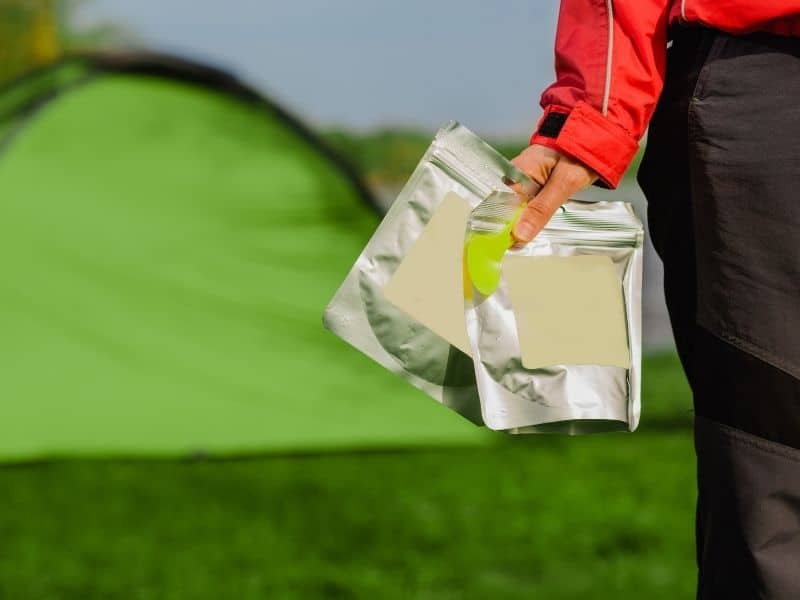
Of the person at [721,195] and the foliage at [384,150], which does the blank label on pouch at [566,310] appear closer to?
the person at [721,195]

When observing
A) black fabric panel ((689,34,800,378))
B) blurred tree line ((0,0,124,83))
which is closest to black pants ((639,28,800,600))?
black fabric panel ((689,34,800,378))

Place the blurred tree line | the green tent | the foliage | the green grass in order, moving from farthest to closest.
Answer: the foliage
the blurred tree line
the green tent
the green grass

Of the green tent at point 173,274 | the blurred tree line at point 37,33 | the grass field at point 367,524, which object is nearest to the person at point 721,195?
the grass field at point 367,524

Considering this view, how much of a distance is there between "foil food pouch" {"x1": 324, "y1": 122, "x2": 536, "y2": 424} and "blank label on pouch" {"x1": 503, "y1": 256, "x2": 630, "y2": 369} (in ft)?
0.14

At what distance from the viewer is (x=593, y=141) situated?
34.4 inches

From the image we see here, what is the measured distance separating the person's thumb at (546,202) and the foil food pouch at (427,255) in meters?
0.02

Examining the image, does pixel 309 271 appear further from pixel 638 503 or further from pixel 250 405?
pixel 638 503

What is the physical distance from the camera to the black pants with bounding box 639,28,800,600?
2.72 feet

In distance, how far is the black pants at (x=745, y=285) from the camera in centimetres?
83

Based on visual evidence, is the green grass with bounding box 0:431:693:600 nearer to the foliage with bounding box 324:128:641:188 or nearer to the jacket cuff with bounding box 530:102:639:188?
the foliage with bounding box 324:128:641:188

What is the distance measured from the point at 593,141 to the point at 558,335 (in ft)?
0.47

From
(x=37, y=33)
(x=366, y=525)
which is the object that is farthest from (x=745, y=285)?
(x=37, y=33)

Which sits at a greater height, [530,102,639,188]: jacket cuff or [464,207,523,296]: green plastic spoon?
[530,102,639,188]: jacket cuff

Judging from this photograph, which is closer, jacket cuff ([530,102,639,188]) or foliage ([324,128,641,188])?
jacket cuff ([530,102,639,188])
